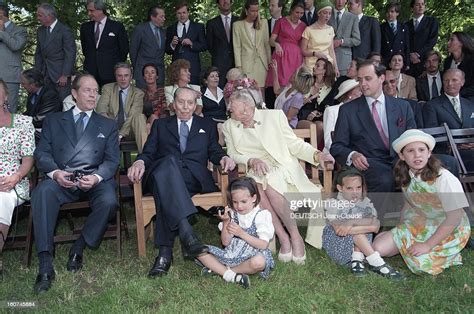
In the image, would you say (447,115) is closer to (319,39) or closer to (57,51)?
(319,39)

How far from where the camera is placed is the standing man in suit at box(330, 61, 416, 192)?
5.42 metres

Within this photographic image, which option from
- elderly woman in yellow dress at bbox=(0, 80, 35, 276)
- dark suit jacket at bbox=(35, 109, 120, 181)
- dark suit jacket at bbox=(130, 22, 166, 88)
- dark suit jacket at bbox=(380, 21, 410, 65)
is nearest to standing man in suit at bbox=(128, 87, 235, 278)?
dark suit jacket at bbox=(35, 109, 120, 181)

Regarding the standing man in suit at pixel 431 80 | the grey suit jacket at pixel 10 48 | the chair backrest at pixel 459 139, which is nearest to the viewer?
the chair backrest at pixel 459 139

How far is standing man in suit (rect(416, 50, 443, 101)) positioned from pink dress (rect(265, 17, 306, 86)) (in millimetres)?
1649

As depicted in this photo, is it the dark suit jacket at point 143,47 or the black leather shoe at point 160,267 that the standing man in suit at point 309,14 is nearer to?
the dark suit jacket at point 143,47

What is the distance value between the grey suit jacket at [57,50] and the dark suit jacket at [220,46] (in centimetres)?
192

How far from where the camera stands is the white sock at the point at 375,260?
4.57 meters

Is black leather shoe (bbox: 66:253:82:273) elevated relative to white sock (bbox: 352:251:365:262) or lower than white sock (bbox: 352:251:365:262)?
lower

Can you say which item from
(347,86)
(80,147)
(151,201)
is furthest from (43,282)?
(347,86)

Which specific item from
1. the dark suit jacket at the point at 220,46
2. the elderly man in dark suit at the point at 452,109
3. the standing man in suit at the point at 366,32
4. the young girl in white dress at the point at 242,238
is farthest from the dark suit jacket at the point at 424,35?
the young girl in white dress at the point at 242,238

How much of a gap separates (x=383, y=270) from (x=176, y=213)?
1.61 metres

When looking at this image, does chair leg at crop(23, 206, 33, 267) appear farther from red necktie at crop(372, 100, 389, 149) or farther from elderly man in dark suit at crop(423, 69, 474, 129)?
elderly man in dark suit at crop(423, 69, 474, 129)

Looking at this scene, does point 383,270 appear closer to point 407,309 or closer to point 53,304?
point 407,309

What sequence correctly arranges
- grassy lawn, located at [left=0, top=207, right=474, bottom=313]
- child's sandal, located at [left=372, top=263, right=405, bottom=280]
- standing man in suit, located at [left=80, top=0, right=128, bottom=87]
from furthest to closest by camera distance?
1. standing man in suit, located at [left=80, top=0, right=128, bottom=87]
2. child's sandal, located at [left=372, top=263, right=405, bottom=280]
3. grassy lawn, located at [left=0, top=207, right=474, bottom=313]
